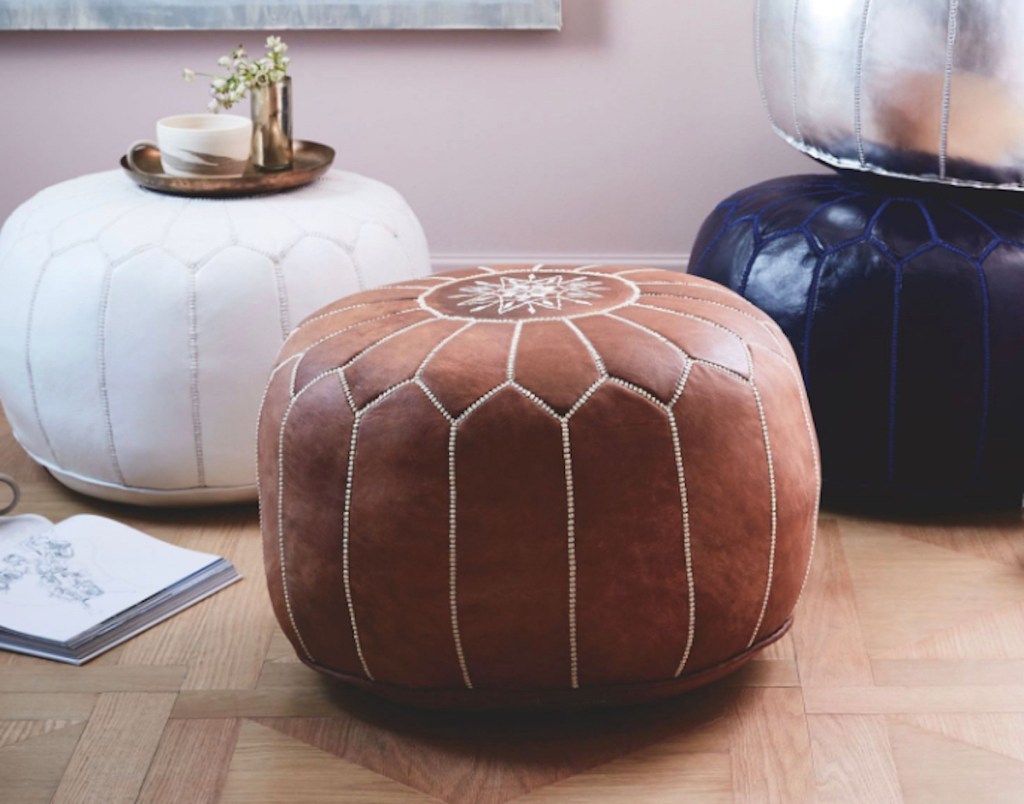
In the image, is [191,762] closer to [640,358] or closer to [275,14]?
[640,358]

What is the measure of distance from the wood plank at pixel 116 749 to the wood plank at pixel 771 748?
61 cm

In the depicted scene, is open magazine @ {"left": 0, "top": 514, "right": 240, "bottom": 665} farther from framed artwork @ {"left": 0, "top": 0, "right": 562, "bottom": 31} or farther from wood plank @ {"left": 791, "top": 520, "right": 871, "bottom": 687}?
framed artwork @ {"left": 0, "top": 0, "right": 562, "bottom": 31}

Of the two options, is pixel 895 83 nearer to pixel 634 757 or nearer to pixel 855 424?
pixel 855 424

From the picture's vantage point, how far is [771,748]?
1413 millimetres

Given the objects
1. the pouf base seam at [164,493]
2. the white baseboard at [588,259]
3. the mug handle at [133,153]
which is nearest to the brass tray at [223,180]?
the mug handle at [133,153]

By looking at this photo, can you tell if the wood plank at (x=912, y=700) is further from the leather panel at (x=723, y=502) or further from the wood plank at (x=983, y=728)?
the leather panel at (x=723, y=502)

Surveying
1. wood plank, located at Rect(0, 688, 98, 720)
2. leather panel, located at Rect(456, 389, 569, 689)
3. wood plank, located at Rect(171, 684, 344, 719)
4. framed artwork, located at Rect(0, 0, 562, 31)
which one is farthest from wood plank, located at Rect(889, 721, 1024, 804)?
framed artwork, located at Rect(0, 0, 562, 31)

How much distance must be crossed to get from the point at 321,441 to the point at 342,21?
60.6 inches

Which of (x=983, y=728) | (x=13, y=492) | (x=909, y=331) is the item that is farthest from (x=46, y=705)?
(x=909, y=331)

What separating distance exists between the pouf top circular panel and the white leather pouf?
68 centimetres

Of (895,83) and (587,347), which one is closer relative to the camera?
(587,347)

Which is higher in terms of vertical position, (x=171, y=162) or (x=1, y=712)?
(x=171, y=162)

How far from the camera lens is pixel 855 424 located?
188 centimetres

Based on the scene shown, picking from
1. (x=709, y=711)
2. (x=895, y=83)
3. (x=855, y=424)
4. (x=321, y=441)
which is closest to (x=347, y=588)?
Result: (x=321, y=441)
